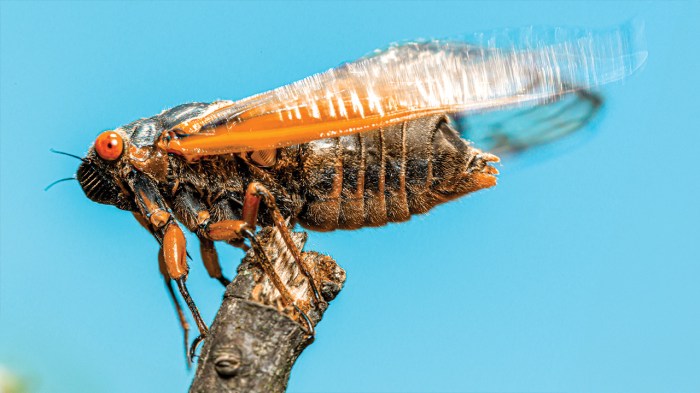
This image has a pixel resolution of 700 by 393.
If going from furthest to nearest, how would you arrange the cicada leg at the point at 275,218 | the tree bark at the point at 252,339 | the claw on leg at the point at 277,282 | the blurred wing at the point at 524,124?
the blurred wing at the point at 524,124 < the cicada leg at the point at 275,218 < the claw on leg at the point at 277,282 < the tree bark at the point at 252,339

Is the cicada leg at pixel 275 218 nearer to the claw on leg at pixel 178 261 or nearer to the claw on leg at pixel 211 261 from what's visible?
the claw on leg at pixel 178 261

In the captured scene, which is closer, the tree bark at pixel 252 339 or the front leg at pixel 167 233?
the tree bark at pixel 252 339

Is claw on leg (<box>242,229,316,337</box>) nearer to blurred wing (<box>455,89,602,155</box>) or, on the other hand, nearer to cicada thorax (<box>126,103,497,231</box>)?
cicada thorax (<box>126,103,497,231</box>)

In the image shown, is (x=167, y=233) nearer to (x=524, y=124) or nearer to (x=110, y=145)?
(x=110, y=145)

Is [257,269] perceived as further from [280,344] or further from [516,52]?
[516,52]

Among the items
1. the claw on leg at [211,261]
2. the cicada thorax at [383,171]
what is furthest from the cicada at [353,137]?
the claw on leg at [211,261]

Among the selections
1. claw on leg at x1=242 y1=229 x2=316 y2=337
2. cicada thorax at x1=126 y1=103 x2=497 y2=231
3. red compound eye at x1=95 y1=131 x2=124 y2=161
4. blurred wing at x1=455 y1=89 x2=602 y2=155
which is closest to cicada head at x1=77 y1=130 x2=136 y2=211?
red compound eye at x1=95 y1=131 x2=124 y2=161
